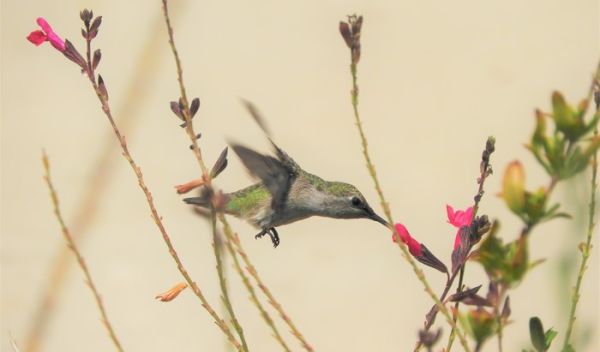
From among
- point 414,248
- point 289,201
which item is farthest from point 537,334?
Result: point 289,201

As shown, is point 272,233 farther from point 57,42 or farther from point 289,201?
point 57,42

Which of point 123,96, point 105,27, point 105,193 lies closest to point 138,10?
point 105,27

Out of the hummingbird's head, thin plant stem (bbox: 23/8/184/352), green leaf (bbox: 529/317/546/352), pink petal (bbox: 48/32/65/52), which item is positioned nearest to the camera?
green leaf (bbox: 529/317/546/352)

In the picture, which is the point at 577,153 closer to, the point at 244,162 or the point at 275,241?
the point at 244,162

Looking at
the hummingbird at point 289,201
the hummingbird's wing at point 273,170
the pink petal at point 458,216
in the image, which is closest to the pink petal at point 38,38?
the hummingbird's wing at point 273,170

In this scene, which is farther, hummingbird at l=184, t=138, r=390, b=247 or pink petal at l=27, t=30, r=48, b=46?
hummingbird at l=184, t=138, r=390, b=247

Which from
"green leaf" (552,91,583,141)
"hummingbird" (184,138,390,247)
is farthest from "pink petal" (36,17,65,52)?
"green leaf" (552,91,583,141)

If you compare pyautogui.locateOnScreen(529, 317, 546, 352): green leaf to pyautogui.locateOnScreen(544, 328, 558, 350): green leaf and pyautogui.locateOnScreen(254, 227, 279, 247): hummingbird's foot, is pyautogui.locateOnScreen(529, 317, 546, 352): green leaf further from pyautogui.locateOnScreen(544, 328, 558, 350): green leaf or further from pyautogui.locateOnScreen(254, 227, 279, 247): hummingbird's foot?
pyautogui.locateOnScreen(254, 227, 279, 247): hummingbird's foot

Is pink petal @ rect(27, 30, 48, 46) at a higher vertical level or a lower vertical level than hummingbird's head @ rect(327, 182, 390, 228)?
higher
